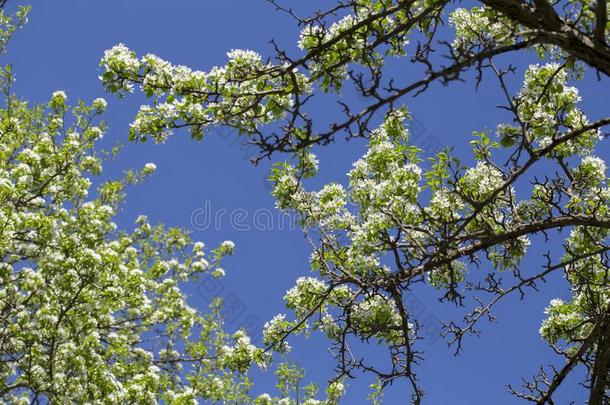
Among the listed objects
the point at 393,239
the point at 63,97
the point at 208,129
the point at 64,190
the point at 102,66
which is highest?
the point at 63,97

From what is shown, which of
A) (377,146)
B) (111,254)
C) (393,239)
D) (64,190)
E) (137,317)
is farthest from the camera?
(137,317)

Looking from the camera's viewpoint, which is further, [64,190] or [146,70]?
[64,190]

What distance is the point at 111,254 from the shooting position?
9.51 m

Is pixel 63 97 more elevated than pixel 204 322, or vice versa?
pixel 63 97

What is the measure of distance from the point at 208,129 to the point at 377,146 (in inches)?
80.4

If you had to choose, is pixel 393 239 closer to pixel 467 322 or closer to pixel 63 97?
pixel 467 322

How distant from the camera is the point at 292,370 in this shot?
11312 millimetres

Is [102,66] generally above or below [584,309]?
above

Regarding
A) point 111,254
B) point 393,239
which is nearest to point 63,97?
point 111,254

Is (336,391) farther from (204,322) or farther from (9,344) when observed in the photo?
(9,344)

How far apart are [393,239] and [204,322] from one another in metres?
8.31

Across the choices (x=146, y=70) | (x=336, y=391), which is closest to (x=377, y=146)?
(x=146, y=70)

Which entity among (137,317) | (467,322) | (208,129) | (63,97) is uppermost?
(63,97)

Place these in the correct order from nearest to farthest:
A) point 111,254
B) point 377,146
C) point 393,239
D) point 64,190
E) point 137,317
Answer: point 393,239
point 377,146
point 111,254
point 64,190
point 137,317
